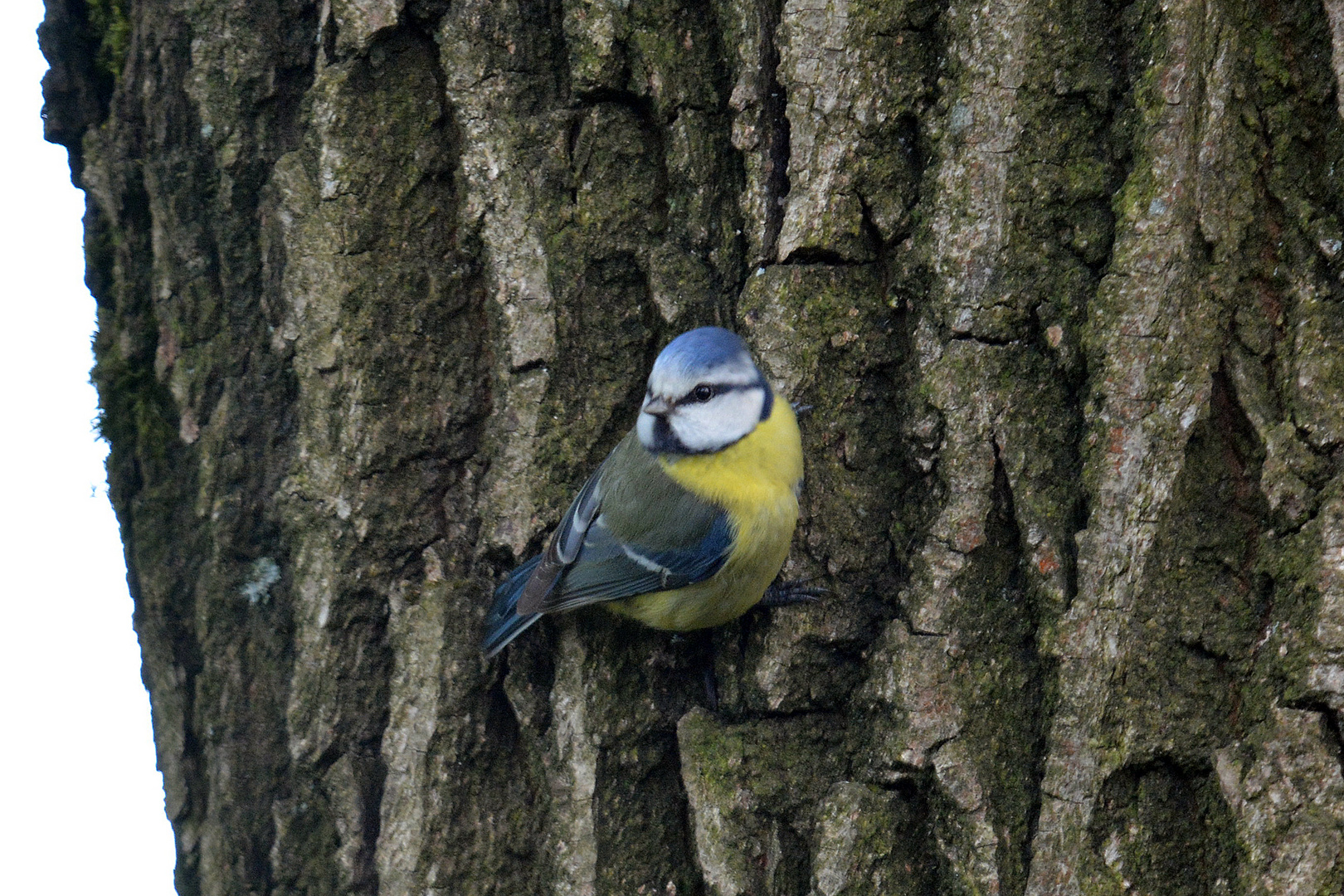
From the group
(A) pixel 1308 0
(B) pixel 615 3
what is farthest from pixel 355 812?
(A) pixel 1308 0

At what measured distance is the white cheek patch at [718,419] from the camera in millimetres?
1799

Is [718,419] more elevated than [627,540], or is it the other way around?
[718,419]

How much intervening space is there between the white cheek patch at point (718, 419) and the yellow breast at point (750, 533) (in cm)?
3

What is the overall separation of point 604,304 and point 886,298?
467mm

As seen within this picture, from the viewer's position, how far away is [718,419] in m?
1.92

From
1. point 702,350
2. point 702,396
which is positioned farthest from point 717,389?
point 702,350

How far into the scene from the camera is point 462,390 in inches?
69.2

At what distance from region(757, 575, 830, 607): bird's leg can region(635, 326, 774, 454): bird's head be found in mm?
316

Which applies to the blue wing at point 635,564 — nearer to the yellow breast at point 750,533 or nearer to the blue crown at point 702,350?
the yellow breast at point 750,533

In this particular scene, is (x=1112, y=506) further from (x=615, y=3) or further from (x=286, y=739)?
(x=286, y=739)

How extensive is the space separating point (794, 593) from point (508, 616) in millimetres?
475

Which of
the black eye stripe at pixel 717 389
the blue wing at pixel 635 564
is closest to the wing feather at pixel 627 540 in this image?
the blue wing at pixel 635 564

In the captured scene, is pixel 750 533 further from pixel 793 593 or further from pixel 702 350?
pixel 702 350

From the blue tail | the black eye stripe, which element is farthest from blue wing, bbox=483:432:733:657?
the black eye stripe
